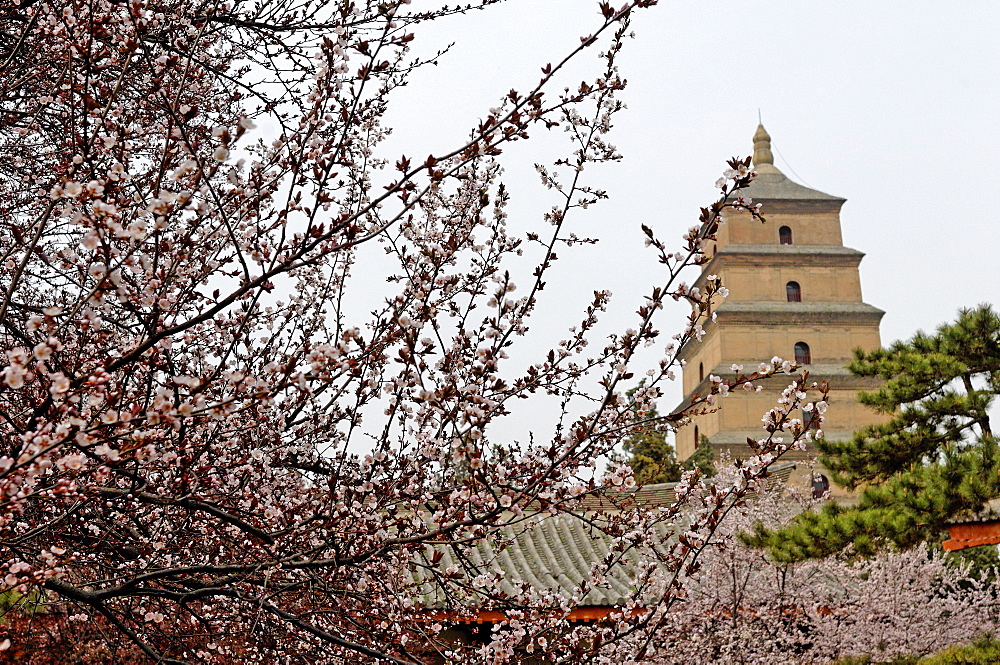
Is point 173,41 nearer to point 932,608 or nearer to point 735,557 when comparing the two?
point 735,557

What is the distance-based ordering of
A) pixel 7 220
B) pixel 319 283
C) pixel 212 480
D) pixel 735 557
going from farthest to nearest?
pixel 735 557, pixel 319 283, pixel 7 220, pixel 212 480

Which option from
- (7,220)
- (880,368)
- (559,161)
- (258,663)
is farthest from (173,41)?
(880,368)

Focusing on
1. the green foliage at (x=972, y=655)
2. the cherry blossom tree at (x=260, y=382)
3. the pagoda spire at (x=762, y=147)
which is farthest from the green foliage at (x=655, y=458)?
the cherry blossom tree at (x=260, y=382)

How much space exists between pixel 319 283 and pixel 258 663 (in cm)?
168

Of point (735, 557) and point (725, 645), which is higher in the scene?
point (735, 557)

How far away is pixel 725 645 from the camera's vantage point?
35.0 ft

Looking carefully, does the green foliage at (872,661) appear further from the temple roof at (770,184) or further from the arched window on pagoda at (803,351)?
the temple roof at (770,184)

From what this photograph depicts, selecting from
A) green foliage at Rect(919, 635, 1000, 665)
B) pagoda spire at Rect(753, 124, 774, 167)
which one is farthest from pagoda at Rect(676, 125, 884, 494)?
green foliage at Rect(919, 635, 1000, 665)

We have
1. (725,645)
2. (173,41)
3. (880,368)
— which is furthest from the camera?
(880,368)

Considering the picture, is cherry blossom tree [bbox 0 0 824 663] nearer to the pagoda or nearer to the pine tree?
the pine tree

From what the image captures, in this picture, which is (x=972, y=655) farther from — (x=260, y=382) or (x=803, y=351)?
(x=803, y=351)

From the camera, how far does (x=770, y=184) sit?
116ft

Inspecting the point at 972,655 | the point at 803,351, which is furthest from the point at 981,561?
the point at 803,351

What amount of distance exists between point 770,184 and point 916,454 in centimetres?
2419
